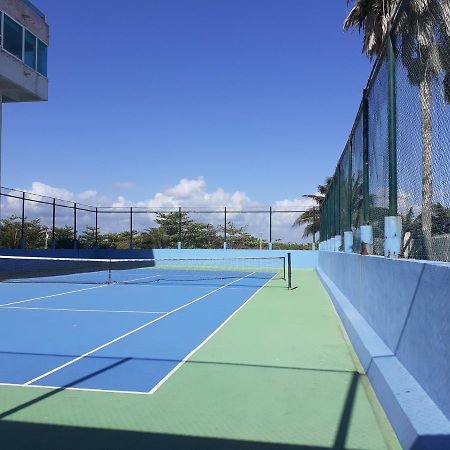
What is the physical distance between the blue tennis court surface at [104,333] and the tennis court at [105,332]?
0.01 meters

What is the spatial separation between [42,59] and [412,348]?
26631 millimetres

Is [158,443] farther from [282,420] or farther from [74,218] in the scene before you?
[74,218]

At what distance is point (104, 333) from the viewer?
9.25m

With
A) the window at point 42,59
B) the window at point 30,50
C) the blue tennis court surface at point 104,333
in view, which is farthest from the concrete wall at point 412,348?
the window at point 42,59

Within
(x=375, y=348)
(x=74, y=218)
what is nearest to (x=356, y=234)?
(x=375, y=348)

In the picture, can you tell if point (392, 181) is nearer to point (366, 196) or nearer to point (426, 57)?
point (426, 57)

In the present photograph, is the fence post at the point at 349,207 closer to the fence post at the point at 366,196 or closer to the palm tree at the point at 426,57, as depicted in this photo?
the fence post at the point at 366,196

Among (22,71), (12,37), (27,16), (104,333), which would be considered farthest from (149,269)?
(104,333)

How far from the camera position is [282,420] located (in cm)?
470

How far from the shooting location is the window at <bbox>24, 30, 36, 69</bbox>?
2536cm

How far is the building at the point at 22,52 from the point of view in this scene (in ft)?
76.6

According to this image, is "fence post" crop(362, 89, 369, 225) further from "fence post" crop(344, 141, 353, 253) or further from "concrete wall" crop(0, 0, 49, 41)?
"concrete wall" crop(0, 0, 49, 41)

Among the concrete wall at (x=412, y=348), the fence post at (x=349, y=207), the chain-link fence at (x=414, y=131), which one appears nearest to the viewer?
the concrete wall at (x=412, y=348)

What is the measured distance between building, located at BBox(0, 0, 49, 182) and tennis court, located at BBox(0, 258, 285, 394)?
1068 centimetres
